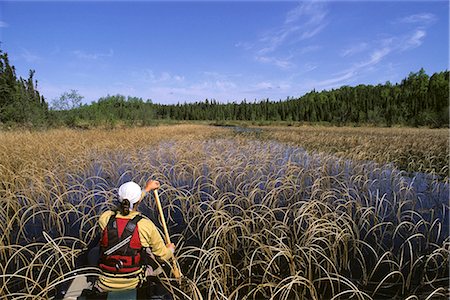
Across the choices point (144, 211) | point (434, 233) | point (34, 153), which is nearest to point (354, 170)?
point (434, 233)

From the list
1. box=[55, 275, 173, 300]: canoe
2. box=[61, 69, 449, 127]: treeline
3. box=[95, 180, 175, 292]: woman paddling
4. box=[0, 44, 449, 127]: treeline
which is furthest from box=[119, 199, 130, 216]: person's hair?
box=[61, 69, 449, 127]: treeline

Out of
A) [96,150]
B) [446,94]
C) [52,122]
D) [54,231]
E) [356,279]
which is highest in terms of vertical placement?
[446,94]

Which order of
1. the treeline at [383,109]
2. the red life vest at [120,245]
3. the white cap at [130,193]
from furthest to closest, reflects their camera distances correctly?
the treeline at [383,109] < the white cap at [130,193] < the red life vest at [120,245]

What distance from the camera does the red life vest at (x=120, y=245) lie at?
2.71 metres

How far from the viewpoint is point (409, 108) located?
5575 centimetres

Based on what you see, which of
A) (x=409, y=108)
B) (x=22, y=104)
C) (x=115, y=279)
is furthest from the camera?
(x=409, y=108)

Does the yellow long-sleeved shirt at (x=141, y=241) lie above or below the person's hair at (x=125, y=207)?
below

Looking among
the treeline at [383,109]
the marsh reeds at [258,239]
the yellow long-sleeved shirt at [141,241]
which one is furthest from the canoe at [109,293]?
the treeline at [383,109]

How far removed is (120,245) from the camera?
2.70 metres

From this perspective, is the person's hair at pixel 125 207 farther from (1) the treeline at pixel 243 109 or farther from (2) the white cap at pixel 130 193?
(1) the treeline at pixel 243 109

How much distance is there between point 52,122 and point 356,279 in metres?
30.4

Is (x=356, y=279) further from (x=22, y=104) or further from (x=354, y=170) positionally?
(x=22, y=104)

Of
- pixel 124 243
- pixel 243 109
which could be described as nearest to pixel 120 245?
pixel 124 243

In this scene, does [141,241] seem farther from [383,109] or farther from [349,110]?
[349,110]
